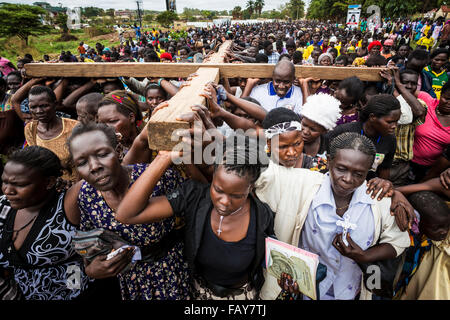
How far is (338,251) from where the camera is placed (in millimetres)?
1755

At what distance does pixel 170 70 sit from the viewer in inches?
83.2

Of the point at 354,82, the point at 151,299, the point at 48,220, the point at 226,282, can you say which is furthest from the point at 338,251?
the point at 48,220

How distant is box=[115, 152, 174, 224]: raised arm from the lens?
136 centimetres

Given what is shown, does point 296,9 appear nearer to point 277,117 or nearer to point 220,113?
point 277,117

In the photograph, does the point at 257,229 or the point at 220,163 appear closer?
the point at 220,163

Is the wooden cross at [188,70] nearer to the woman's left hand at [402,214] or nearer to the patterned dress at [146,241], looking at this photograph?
the patterned dress at [146,241]

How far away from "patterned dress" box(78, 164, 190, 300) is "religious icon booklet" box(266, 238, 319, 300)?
72cm

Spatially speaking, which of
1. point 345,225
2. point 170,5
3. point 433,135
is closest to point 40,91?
point 345,225

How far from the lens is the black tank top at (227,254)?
1.60m

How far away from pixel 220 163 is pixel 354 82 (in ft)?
6.28

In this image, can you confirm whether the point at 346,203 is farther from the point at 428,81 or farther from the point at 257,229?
the point at 428,81

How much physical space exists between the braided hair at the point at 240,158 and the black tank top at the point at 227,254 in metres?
0.33

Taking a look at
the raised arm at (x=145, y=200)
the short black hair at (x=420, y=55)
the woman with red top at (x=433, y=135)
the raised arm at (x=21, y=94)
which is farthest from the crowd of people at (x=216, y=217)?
the short black hair at (x=420, y=55)

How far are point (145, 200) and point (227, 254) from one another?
0.64m
